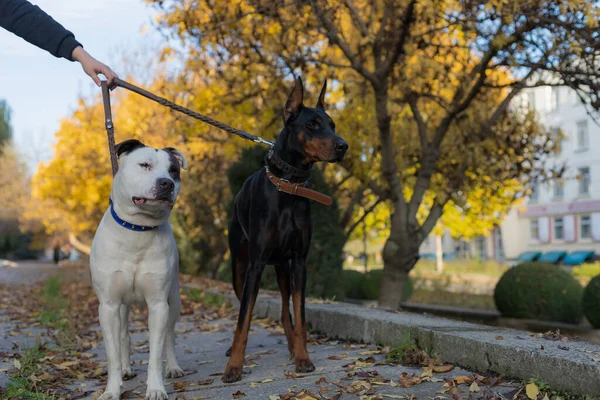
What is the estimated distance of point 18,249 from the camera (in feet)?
190

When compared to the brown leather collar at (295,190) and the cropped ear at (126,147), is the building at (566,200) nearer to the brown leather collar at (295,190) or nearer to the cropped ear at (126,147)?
the brown leather collar at (295,190)

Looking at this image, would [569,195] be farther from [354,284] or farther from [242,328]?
[242,328]

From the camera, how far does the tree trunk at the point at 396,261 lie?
9953mm

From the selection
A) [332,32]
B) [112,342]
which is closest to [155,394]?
[112,342]

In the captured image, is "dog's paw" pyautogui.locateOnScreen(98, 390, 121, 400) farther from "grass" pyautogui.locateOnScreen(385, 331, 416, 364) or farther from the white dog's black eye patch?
"grass" pyautogui.locateOnScreen(385, 331, 416, 364)

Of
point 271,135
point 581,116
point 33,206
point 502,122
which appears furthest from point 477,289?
point 33,206

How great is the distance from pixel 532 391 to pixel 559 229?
43.2 metres

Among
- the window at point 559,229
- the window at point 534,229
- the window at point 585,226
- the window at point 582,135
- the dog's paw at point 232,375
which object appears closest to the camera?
the dog's paw at point 232,375

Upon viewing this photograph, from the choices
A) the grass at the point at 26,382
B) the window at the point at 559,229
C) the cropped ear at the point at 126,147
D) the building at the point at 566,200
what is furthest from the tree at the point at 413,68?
the window at the point at 559,229

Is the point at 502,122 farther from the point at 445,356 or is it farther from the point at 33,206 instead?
the point at 33,206

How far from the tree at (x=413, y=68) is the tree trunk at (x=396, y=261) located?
18mm

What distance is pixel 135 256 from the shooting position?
355 cm

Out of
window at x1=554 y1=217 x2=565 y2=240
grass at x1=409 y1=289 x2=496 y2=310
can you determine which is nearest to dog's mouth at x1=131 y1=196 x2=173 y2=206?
grass at x1=409 y1=289 x2=496 y2=310

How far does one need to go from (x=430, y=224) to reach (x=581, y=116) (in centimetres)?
3418
